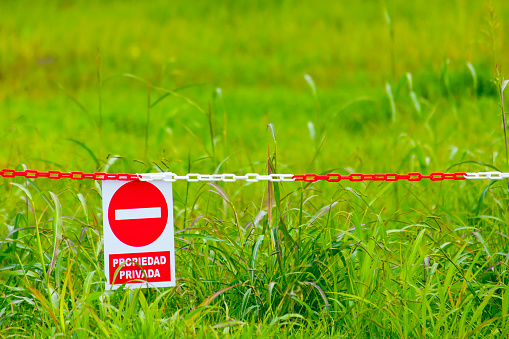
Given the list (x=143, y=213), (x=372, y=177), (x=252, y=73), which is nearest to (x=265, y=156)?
(x=372, y=177)

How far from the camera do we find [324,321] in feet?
7.03

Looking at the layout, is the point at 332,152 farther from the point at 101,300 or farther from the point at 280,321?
the point at 101,300

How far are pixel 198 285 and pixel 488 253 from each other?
3.62ft

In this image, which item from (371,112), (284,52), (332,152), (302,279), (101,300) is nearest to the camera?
(101,300)

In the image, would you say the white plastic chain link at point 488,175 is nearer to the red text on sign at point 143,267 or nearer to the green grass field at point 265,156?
the green grass field at point 265,156

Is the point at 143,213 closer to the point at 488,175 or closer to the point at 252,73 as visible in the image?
the point at 488,175

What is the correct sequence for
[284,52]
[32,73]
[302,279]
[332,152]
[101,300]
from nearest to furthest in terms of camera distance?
[101,300], [302,279], [332,152], [32,73], [284,52]

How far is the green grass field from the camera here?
2186 mm

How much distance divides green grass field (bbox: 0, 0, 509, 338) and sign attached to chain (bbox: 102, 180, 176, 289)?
0.25ft

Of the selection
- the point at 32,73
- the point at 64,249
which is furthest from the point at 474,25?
the point at 64,249

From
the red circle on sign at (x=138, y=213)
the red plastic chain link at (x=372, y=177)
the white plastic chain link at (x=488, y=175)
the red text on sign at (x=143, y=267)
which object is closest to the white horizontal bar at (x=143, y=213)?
the red circle on sign at (x=138, y=213)

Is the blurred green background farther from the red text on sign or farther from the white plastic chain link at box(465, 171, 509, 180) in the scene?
the red text on sign

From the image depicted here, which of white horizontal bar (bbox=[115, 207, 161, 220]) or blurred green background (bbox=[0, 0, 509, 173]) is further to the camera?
blurred green background (bbox=[0, 0, 509, 173])

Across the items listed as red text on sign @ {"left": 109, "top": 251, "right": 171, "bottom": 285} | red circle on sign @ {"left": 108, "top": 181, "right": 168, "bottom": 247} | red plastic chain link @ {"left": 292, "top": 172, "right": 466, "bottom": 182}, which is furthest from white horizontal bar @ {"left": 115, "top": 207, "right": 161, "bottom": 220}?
red plastic chain link @ {"left": 292, "top": 172, "right": 466, "bottom": 182}
